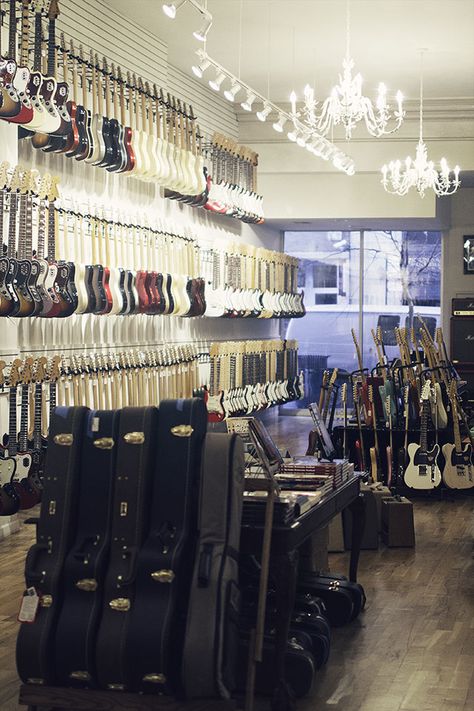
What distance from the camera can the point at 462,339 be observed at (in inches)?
511

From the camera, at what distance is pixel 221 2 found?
28.2ft

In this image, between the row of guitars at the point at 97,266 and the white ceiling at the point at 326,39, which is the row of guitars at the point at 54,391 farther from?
the white ceiling at the point at 326,39

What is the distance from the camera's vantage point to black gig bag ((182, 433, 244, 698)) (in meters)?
3.42

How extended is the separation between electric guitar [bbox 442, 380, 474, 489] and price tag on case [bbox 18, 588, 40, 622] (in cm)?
526

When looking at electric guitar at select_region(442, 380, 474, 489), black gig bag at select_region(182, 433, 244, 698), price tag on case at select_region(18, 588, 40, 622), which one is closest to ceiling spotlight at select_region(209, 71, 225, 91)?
electric guitar at select_region(442, 380, 474, 489)

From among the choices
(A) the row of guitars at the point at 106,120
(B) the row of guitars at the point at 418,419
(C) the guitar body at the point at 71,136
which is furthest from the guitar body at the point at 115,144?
(B) the row of guitars at the point at 418,419

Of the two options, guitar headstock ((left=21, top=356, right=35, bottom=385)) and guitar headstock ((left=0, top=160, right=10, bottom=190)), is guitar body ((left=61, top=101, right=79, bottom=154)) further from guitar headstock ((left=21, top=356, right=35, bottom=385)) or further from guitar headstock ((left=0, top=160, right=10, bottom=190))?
guitar headstock ((left=21, top=356, right=35, bottom=385))

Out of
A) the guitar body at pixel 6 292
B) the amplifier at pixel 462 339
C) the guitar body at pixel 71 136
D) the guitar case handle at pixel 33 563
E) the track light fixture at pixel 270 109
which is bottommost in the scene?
the guitar case handle at pixel 33 563

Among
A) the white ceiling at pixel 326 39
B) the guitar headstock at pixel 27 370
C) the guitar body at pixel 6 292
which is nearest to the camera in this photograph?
the guitar body at pixel 6 292

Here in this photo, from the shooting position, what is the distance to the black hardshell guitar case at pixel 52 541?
140 inches

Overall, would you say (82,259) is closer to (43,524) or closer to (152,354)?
(152,354)

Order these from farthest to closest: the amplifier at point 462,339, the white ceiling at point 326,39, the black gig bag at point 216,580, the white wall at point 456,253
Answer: the white wall at point 456,253 < the amplifier at point 462,339 < the white ceiling at point 326,39 < the black gig bag at point 216,580

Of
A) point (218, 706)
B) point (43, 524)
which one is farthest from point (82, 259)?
point (218, 706)

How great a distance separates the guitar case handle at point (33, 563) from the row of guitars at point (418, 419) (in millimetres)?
4949
